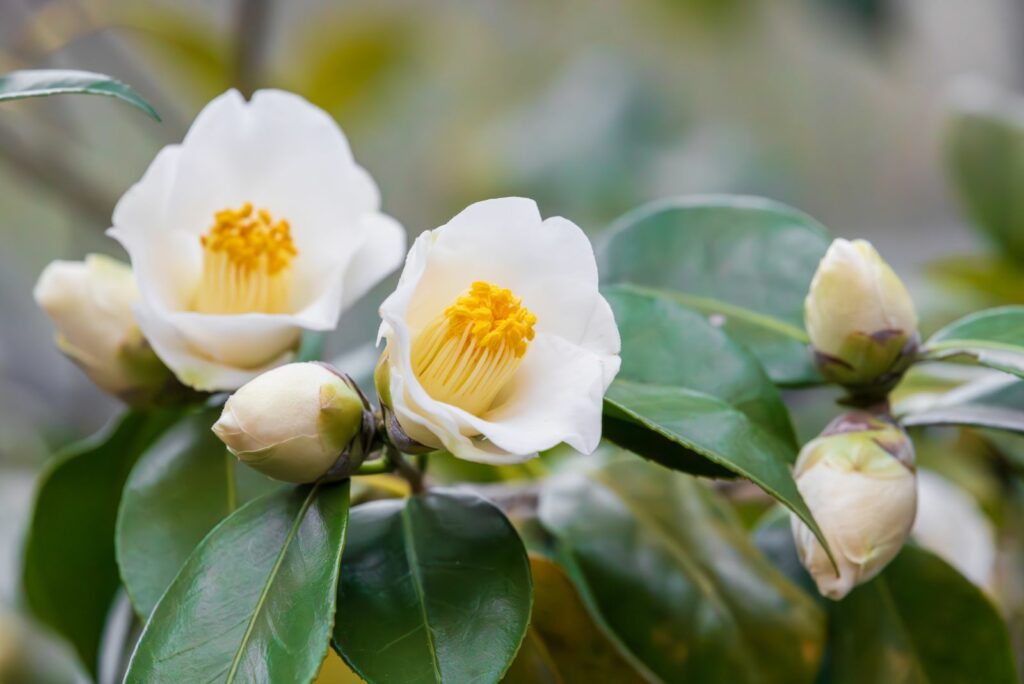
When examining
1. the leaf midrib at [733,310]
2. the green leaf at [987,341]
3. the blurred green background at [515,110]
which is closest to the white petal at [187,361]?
the leaf midrib at [733,310]

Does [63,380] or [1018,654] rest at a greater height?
[1018,654]

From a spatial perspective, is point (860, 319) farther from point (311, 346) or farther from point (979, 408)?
point (311, 346)

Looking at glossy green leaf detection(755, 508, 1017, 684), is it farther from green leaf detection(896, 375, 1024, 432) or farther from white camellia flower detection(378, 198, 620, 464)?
white camellia flower detection(378, 198, 620, 464)

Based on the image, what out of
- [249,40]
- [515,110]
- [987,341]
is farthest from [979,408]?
[515,110]

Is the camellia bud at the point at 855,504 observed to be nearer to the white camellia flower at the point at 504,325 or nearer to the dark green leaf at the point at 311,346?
the white camellia flower at the point at 504,325

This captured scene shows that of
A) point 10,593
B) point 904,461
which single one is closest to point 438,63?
point 10,593

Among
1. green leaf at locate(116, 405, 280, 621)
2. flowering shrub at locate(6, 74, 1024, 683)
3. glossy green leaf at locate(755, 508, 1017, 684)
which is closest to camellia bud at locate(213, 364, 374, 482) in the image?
flowering shrub at locate(6, 74, 1024, 683)

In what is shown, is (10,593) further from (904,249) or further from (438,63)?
(904,249)
